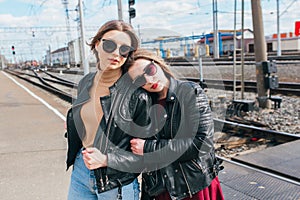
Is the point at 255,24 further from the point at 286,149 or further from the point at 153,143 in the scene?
the point at 153,143

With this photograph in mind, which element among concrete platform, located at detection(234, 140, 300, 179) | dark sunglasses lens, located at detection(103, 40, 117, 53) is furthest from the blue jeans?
concrete platform, located at detection(234, 140, 300, 179)

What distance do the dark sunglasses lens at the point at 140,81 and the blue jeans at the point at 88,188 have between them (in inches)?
22.8

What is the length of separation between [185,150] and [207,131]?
15cm

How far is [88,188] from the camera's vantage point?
1.84 meters

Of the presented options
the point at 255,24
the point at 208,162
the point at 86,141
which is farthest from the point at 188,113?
the point at 255,24

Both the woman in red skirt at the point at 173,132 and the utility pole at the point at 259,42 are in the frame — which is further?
the utility pole at the point at 259,42

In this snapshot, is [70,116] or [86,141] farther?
[70,116]

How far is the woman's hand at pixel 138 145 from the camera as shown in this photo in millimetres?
1611

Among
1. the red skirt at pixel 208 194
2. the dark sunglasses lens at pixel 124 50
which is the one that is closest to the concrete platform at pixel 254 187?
the red skirt at pixel 208 194

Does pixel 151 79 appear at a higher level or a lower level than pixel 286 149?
higher

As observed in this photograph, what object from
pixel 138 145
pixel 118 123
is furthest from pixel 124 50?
pixel 138 145

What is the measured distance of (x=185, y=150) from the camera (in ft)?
5.35

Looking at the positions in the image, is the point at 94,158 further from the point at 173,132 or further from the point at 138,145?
the point at 173,132

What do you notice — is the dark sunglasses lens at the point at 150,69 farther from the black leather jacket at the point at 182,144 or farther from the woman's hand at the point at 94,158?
the woman's hand at the point at 94,158
